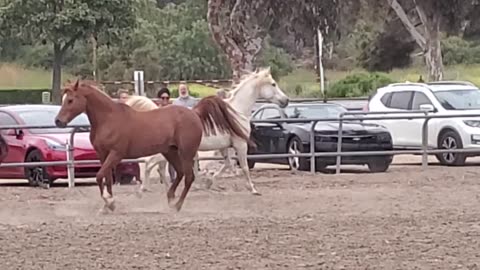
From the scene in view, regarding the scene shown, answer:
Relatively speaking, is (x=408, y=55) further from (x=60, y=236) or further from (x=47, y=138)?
(x=60, y=236)

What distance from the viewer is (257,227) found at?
12.3m

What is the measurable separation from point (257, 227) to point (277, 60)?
54.9m

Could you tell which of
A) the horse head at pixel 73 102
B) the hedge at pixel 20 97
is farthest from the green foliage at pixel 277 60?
the horse head at pixel 73 102

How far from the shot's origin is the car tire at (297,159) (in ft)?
70.6

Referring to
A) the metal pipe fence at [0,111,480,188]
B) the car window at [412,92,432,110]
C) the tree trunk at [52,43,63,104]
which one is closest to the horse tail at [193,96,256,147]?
the metal pipe fence at [0,111,480,188]

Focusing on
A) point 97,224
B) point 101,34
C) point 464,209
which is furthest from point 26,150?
point 101,34

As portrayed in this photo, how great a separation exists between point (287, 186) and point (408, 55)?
56.4m

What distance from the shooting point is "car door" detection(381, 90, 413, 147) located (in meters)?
24.0

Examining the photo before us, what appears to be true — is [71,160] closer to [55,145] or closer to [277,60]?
[55,145]

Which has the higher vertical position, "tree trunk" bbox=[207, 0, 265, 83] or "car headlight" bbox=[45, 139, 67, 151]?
"tree trunk" bbox=[207, 0, 265, 83]

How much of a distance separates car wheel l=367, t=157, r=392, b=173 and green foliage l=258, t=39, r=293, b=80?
42.7 metres

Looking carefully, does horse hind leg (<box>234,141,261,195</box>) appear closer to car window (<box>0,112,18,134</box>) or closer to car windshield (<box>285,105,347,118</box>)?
car window (<box>0,112,18,134</box>)

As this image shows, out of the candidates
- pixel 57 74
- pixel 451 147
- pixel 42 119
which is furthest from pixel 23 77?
pixel 42 119

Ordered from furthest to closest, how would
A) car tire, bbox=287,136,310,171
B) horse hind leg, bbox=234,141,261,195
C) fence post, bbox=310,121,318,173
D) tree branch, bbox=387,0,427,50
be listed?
tree branch, bbox=387,0,427,50, car tire, bbox=287,136,310,171, fence post, bbox=310,121,318,173, horse hind leg, bbox=234,141,261,195
